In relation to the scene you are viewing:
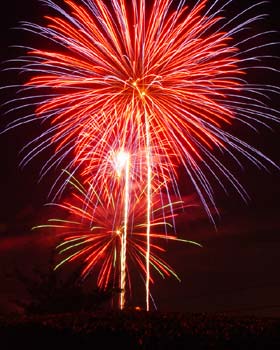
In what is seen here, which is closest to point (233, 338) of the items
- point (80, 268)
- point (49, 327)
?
point (49, 327)

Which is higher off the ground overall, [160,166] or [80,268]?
[160,166]

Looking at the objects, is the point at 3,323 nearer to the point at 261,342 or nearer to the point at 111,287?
the point at 261,342

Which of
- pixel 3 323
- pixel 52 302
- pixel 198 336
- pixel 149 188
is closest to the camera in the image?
pixel 198 336

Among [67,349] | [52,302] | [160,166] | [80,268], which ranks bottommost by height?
[67,349]

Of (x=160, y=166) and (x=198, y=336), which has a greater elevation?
(x=160, y=166)

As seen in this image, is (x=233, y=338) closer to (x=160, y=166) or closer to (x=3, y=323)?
(x=3, y=323)

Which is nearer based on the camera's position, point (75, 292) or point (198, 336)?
point (198, 336)

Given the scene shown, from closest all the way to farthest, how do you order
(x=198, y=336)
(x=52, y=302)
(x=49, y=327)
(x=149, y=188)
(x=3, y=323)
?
(x=198, y=336), (x=49, y=327), (x=3, y=323), (x=149, y=188), (x=52, y=302)

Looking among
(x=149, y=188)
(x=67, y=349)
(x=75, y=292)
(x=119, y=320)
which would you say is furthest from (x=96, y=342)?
(x=75, y=292)

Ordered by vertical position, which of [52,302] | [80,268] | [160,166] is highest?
[160,166]
